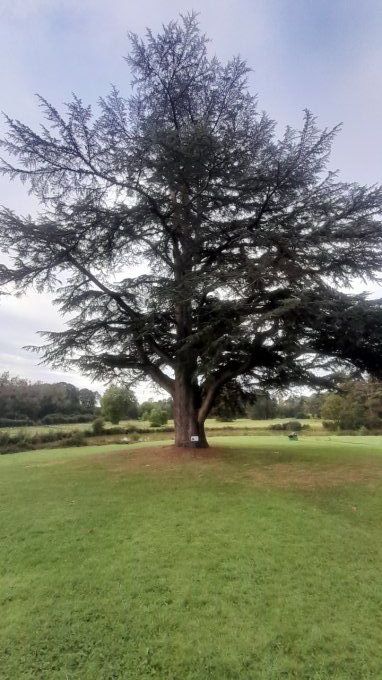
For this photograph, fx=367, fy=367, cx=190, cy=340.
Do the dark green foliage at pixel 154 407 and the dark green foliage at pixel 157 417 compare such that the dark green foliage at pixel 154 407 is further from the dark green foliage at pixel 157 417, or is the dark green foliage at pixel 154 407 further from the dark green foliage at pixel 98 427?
the dark green foliage at pixel 98 427

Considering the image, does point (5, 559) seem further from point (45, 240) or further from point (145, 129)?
point (145, 129)

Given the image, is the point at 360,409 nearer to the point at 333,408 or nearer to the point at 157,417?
the point at 333,408

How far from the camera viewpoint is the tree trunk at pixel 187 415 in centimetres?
1154

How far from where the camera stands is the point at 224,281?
8859mm

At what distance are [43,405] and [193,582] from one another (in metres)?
38.8

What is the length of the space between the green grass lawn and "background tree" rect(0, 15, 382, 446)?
3514 millimetres

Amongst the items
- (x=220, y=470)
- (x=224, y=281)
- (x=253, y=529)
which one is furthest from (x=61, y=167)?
(x=253, y=529)

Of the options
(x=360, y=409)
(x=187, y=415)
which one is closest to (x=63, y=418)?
(x=187, y=415)

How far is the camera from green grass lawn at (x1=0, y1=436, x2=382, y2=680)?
2.93 m

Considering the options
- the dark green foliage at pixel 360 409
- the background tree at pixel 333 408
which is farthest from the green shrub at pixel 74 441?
the background tree at pixel 333 408

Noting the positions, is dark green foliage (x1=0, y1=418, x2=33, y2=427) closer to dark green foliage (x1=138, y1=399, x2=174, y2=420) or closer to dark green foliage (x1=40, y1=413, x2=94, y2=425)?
dark green foliage (x1=40, y1=413, x2=94, y2=425)

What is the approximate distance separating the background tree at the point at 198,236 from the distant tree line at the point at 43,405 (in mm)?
24537

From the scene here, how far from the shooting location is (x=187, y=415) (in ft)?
38.0

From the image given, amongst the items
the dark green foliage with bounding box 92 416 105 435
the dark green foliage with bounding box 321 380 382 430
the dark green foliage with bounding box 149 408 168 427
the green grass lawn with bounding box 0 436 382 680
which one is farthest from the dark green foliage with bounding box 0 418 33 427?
the dark green foliage with bounding box 321 380 382 430
